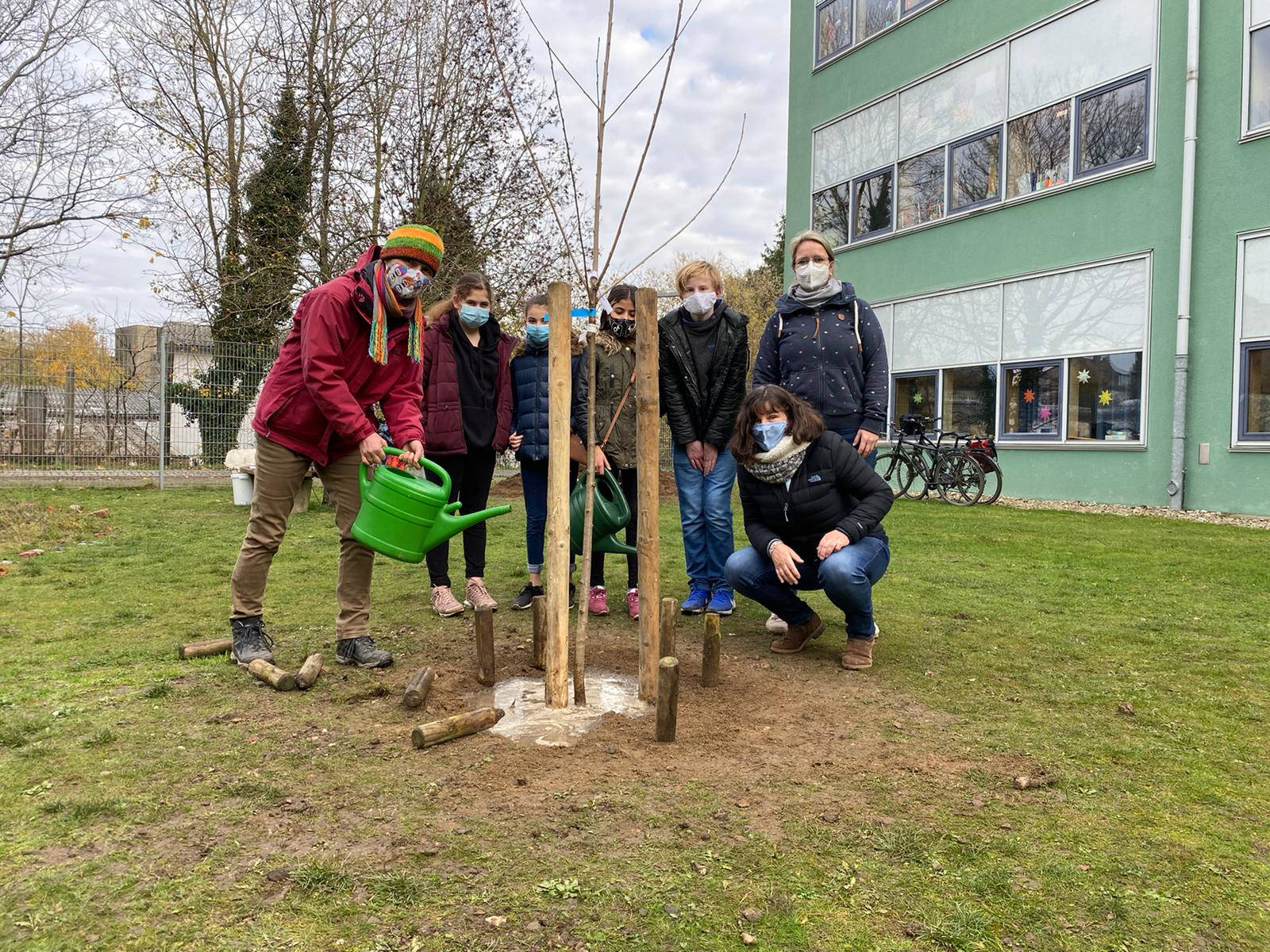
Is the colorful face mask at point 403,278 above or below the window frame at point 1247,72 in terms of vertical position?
below

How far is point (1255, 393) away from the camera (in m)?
10.1

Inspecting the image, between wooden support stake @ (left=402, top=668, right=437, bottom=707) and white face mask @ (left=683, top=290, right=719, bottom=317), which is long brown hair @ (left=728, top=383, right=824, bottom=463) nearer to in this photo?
white face mask @ (left=683, top=290, right=719, bottom=317)

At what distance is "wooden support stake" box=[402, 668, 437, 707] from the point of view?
11.1ft

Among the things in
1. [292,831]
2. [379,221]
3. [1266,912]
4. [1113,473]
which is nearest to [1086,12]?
[1113,473]

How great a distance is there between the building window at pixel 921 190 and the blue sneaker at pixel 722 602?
37.1 feet

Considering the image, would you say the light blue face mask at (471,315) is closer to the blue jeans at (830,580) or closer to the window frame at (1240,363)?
the blue jeans at (830,580)

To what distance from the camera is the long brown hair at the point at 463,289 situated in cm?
487

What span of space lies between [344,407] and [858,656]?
101 inches

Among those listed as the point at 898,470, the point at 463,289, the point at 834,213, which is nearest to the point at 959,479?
the point at 898,470

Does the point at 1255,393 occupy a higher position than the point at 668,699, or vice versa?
the point at 1255,393

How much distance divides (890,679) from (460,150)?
523 inches

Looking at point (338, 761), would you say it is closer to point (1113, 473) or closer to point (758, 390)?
point (758, 390)

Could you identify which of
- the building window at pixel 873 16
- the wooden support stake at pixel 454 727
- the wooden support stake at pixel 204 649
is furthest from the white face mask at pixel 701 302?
the building window at pixel 873 16

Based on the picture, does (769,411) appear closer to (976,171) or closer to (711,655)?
(711,655)
